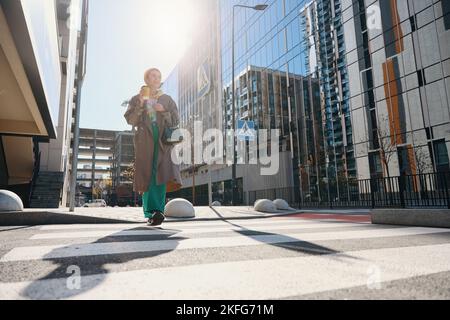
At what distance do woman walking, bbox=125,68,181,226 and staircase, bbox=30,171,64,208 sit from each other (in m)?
12.9

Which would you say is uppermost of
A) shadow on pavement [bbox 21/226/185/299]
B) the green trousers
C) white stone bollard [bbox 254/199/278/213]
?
the green trousers

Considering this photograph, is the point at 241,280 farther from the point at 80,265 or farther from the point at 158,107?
the point at 158,107

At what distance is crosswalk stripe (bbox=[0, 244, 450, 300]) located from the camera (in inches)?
50.1

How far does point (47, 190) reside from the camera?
16.1 meters

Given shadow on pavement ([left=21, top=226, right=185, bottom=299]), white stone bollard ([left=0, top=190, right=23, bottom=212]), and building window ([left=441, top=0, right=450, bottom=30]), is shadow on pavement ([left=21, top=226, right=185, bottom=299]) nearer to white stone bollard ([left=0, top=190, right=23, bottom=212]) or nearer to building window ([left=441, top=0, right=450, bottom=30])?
white stone bollard ([left=0, top=190, right=23, bottom=212])

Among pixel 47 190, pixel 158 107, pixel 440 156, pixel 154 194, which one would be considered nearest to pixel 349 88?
pixel 440 156

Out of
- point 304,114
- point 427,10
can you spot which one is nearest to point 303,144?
point 304,114

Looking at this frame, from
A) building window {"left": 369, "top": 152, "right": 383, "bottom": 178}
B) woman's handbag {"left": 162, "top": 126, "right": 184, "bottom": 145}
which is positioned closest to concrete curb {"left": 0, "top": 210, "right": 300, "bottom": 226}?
woman's handbag {"left": 162, "top": 126, "right": 184, "bottom": 145}

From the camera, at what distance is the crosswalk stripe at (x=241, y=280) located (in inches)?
50.1

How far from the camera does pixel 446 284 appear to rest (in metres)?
1.44

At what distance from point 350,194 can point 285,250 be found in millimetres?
18649

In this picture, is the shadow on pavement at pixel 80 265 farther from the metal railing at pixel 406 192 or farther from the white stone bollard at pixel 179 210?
the metal railing at pixel 406 192

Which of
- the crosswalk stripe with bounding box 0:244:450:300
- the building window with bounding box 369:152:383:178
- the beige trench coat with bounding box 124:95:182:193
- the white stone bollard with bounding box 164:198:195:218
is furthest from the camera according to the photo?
the building window with bounding box 369:152:383:178
